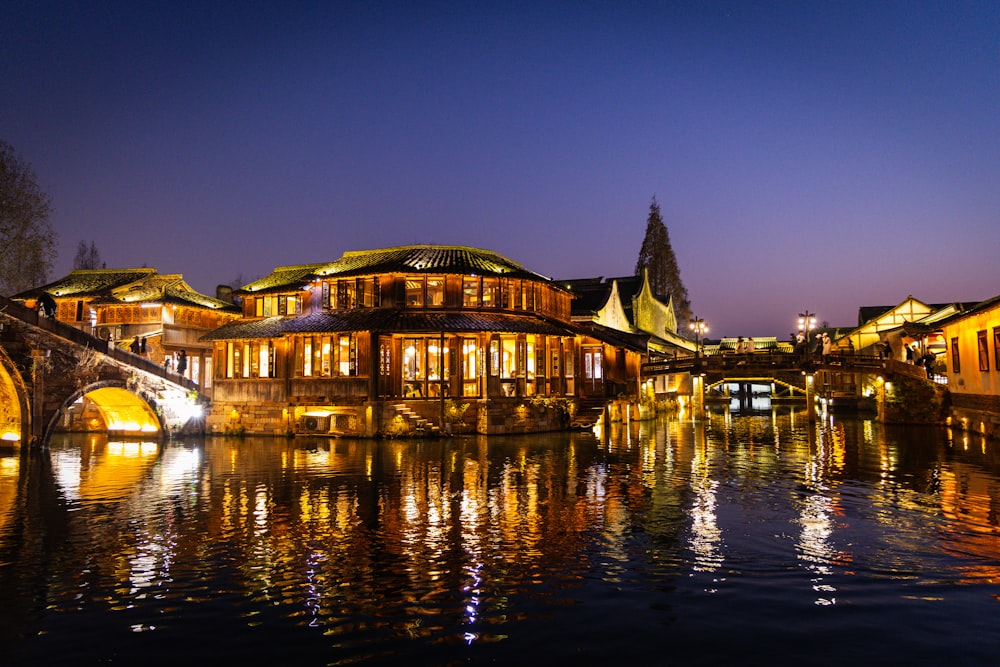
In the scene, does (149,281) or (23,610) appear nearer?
(23,610)

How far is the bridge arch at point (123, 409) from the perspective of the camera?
122ft

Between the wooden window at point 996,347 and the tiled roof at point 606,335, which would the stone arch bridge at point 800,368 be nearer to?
the tiled roof at point 606,335

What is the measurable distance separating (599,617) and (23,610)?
9101 millimetres

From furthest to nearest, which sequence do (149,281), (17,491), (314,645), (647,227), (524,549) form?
(647,227), (149,281), (17,491), (524,549), (314,645)

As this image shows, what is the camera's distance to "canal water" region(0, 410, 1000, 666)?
30.4 feet

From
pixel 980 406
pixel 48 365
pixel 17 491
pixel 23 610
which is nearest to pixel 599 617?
pixel 23 610

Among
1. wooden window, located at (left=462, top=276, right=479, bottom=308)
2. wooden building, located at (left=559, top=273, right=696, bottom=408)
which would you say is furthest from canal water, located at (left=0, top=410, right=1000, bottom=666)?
wooden building, located at (left=559, top=273, right=696, bottom=408)

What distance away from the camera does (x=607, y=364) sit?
50.7 meters

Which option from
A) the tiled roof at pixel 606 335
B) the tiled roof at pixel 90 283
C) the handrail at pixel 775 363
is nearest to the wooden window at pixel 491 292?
the tiled roof at pixel 606 335

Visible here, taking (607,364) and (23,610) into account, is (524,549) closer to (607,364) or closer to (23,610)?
(23,610)

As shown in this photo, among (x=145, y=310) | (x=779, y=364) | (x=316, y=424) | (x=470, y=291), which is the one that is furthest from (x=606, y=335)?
(x=145, y=310)

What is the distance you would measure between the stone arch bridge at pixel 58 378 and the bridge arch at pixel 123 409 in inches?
2.3

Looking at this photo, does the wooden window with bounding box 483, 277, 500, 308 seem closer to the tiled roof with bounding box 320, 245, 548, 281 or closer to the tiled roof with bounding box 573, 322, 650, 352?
the tiled roof with bounding box 320, 245, 548, 281

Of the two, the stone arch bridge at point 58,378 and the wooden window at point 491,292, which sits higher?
the wooden window at point 491,292
